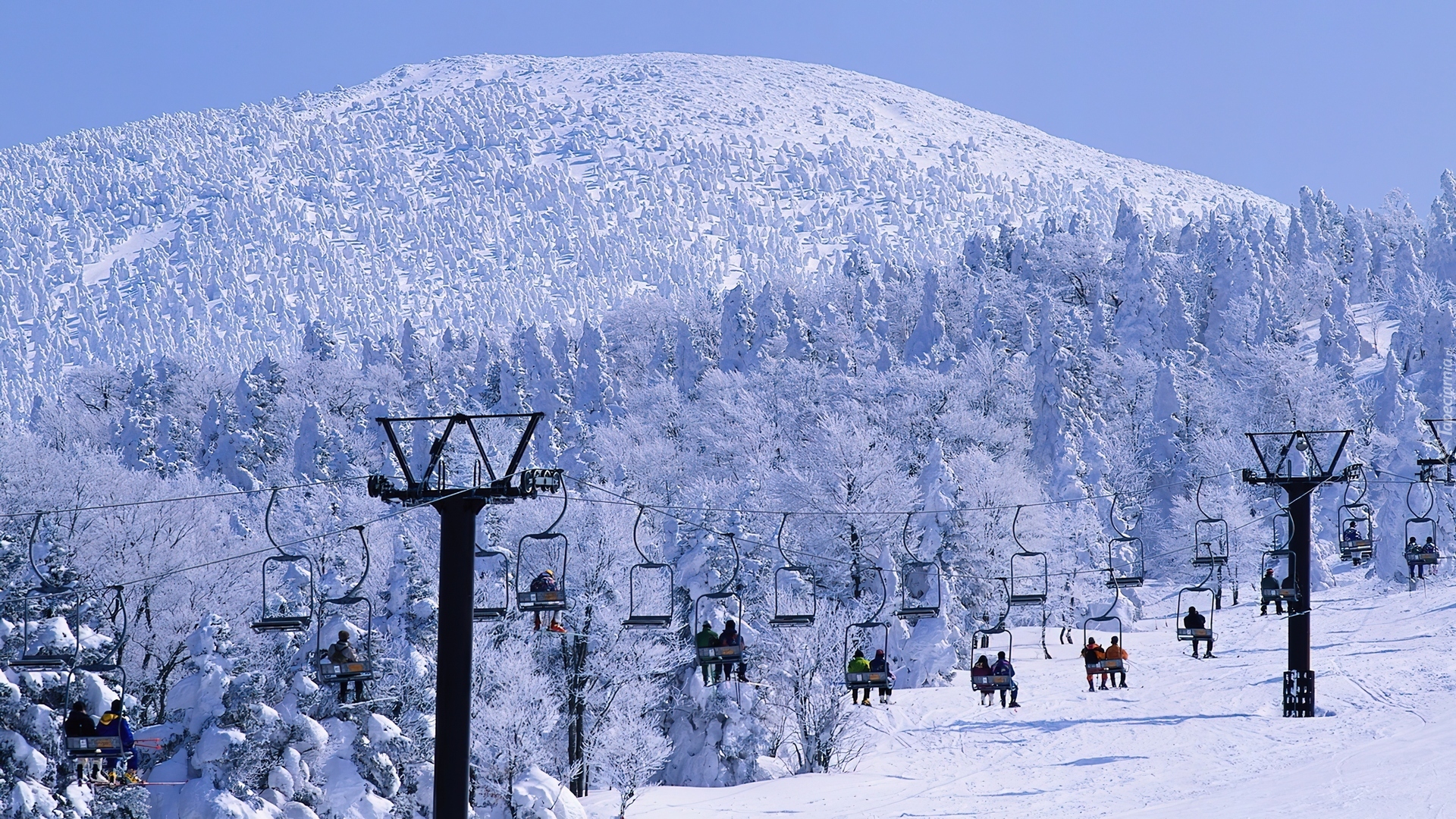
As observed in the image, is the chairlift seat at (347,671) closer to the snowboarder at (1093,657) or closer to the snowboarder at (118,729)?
the snowboarder at (118,729)

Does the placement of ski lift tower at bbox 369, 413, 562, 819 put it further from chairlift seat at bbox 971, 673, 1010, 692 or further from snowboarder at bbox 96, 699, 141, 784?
chairlift seat at bbox 971, 673, 1010, 692

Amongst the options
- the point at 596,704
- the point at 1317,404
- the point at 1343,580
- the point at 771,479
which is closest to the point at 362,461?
the point at 771,479

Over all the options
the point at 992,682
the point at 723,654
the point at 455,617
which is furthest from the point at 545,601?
the point at 992,682

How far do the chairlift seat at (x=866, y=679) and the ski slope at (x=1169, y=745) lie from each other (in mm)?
3161

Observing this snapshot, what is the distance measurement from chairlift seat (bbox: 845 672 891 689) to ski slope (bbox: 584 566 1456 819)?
3.16 m

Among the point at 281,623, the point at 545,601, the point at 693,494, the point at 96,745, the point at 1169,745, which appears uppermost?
the point at 693,494

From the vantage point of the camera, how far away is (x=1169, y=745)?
40.8 m

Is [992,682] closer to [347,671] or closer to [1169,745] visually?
[1169,745]

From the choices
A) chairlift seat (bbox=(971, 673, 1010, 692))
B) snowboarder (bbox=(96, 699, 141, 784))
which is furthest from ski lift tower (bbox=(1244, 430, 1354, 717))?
snowboarder (bbox=(96, 699, 141, 784))

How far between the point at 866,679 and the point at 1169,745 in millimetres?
10127

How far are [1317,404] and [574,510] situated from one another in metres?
60.2

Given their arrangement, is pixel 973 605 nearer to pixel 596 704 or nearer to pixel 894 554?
pixel 894 554

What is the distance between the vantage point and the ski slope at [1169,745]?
33906mm

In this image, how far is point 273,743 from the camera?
33.3 m
